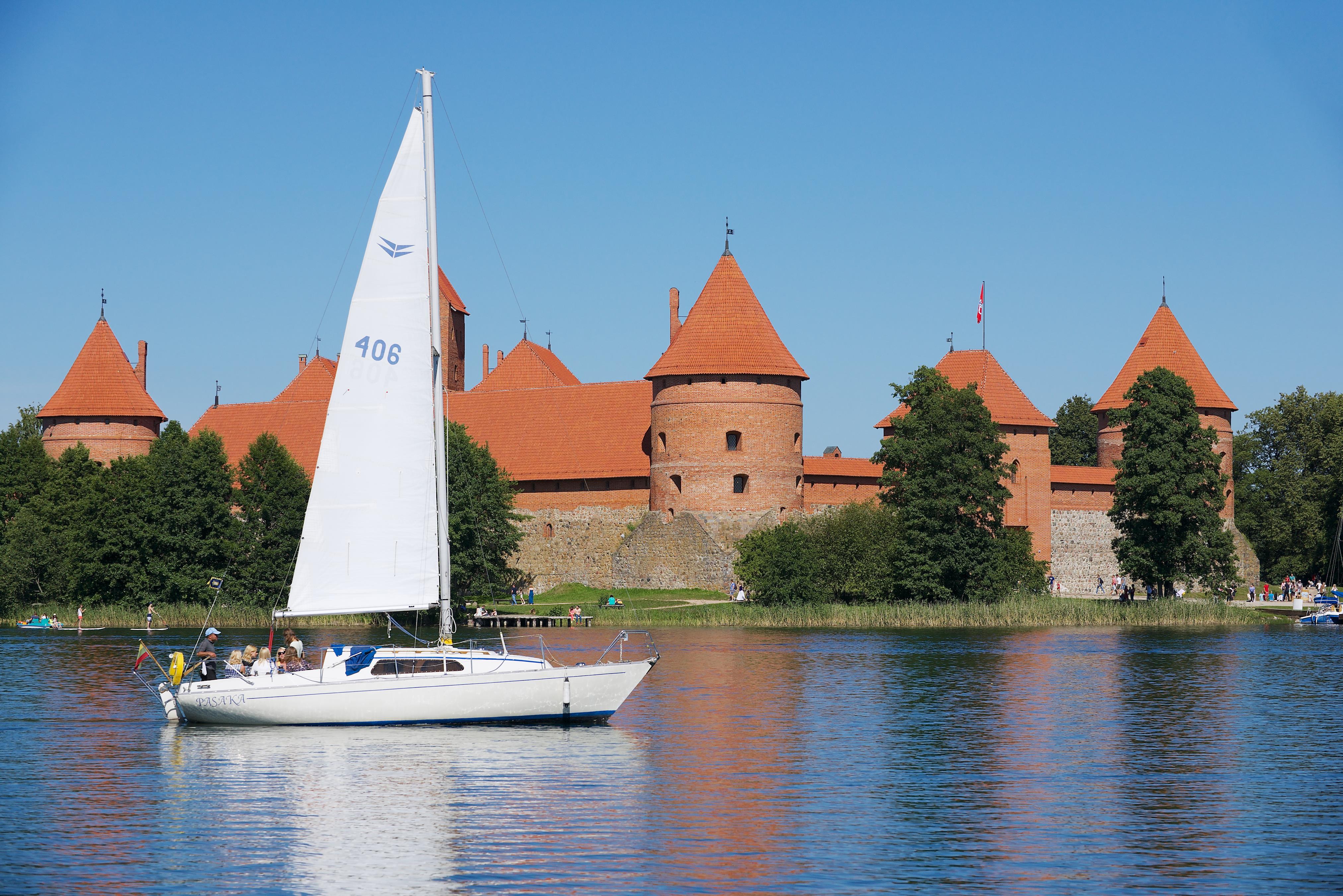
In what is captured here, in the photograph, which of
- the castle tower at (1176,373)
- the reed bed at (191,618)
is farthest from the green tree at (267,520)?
the castle tower at (1176,373)

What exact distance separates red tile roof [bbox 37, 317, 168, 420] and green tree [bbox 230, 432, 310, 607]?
12.7m

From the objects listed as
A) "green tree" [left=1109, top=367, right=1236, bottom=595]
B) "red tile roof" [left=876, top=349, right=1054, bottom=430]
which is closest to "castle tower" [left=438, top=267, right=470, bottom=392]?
"red tile roof" [left=876, top=349, right=1054, bottom=430]

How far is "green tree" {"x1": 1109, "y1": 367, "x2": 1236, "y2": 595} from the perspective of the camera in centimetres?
4572

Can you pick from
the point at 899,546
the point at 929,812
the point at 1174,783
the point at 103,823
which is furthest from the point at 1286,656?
the point at 103,823

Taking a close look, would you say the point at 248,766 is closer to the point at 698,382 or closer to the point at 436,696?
the point at 436,696

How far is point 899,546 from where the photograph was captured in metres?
45.8

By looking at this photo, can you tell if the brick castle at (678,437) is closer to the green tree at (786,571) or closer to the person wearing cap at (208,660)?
the green tree at (786,571)

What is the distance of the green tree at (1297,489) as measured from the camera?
62.6 m

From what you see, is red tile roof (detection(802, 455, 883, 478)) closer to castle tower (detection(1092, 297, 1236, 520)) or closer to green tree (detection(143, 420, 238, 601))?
castle tower (detection(1092, 297, 1236, 520))

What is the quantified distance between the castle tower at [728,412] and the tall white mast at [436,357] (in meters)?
32.0

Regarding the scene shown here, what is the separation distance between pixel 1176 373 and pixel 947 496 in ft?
74.8

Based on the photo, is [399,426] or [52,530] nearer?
[399,426]

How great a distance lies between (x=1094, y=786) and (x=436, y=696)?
8.56 m

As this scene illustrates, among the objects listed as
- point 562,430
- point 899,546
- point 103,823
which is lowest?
point 103,823
